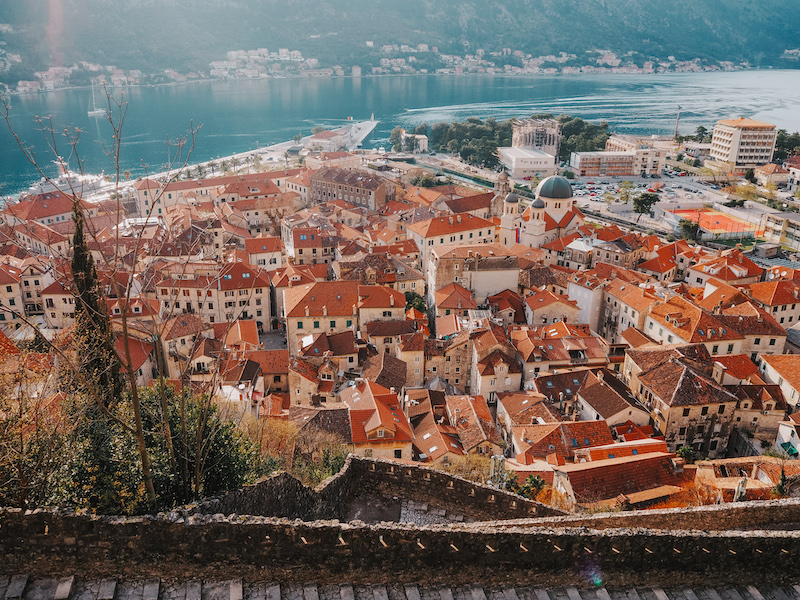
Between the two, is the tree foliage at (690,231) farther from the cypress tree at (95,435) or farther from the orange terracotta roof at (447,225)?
the cypress tree at (95,435)

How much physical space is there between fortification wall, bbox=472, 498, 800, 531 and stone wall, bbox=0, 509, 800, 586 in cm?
261

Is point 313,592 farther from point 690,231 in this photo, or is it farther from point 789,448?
point 690,231

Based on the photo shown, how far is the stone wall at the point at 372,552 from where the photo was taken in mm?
8922

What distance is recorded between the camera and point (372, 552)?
9.79 meters

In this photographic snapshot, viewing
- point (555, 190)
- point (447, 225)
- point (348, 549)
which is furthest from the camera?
point (555, 190)

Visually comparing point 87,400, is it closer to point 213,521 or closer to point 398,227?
point 213,521

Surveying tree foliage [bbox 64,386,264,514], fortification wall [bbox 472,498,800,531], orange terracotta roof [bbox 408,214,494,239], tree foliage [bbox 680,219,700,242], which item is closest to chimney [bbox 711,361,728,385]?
fortification wall [bbox 472,498,800,531]

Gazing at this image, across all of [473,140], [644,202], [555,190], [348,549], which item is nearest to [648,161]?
[473,140]

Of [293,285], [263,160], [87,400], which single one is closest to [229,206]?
[293,285]

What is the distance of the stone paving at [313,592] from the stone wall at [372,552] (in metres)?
0.12

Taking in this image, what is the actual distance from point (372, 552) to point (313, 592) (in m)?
1.00

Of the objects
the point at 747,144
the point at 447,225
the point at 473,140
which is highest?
the point at 747,144

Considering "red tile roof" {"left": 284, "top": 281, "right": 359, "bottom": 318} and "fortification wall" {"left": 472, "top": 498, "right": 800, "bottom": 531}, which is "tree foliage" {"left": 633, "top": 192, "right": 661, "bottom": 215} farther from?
"fortification wall" {"left": 472, "top": 498, "right": 800, "bottom": 531}

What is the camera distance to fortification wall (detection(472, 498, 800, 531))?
1379 cm
